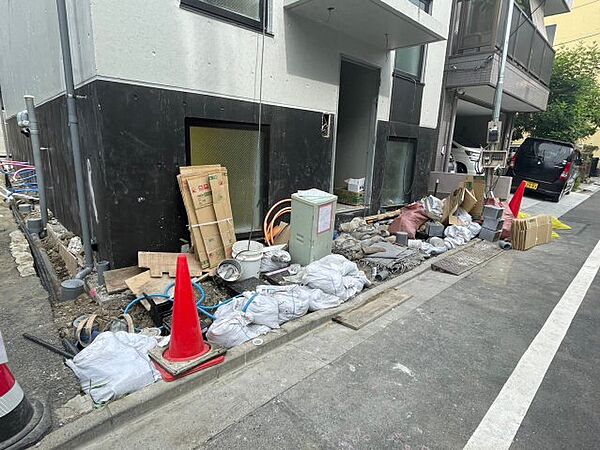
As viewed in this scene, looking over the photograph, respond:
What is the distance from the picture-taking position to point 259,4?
4547mm

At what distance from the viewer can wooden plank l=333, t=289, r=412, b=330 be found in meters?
3.43

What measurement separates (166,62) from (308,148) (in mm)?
2483

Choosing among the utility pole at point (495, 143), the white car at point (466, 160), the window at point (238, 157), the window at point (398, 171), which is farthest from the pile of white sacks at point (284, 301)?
the white car at point (466, 160)

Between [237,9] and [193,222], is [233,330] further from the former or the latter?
[237,9]

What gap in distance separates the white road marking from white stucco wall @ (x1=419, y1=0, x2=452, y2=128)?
18.1ft

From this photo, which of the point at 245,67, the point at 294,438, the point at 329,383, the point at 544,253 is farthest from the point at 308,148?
the point at 544,253

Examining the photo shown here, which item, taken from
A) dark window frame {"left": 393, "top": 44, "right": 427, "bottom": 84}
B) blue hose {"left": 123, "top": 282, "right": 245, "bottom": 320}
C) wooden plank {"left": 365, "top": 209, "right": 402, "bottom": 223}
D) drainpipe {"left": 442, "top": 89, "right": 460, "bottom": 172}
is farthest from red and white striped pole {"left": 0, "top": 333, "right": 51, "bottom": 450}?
drainpipe {"left": 442, "top": 89, "right": 460, "bottom": 172}

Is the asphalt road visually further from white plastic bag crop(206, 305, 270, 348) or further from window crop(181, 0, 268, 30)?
window crop(181, 0, 268, 30)

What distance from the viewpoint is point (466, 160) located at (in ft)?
37.7

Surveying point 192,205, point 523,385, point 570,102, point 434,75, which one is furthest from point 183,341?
point 570,102

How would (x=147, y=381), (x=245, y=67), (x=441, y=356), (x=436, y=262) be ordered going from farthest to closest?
(x=436, y=262), (x=245, y=67), (x=441, y=356), (x=147, y=381)

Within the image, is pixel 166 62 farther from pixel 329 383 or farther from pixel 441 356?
pixel 441 356

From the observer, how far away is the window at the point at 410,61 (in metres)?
7.26

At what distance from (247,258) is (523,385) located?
283 cm
